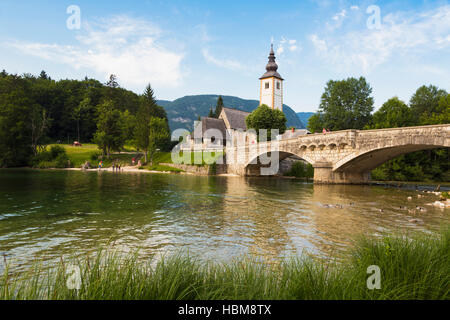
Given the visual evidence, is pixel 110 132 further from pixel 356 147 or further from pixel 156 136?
pixel 356 147

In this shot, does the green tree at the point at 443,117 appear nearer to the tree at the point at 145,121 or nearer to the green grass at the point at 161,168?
the green grass at the point at 161,168

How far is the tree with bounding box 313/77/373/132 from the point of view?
2165 inches

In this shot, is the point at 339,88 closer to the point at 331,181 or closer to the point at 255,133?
the point at 255,133

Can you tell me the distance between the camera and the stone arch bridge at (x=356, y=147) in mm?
24441

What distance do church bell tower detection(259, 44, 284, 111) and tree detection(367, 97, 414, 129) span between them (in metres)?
27.7

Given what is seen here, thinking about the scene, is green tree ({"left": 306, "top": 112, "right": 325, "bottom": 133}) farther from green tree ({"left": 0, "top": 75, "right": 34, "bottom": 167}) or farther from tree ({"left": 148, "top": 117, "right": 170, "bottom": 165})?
green tree ({"left": 0, "top": 75, "right": 34, "bottom": 167})

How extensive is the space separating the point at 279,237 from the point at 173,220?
4.62 metres

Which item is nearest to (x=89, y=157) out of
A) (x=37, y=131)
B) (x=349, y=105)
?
(x=37, y=131)

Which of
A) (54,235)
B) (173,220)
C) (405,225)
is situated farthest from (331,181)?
(54,235)

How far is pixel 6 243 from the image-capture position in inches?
306

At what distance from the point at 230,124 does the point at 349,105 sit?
28182 millimetres

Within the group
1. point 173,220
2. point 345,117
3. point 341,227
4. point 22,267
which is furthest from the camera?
point 345,117

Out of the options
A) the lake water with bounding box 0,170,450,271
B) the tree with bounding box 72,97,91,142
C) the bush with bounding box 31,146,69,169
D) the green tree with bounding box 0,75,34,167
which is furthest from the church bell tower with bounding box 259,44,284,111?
the lake water with bounding box 0,170,450,271

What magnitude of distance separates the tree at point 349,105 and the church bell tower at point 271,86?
1696cm
